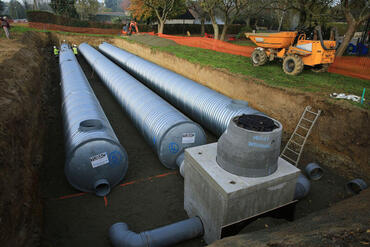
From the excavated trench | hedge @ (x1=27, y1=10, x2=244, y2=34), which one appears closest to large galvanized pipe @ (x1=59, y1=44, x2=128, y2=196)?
the excavated trench

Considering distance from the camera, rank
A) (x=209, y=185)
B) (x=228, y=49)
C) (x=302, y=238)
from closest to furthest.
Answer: (x=302, y=238) → (x=209, y=185) → (x=228, y=49)

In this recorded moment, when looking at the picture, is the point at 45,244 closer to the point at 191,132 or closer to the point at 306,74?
the point at 191,132

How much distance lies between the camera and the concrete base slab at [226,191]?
4703 millimetres

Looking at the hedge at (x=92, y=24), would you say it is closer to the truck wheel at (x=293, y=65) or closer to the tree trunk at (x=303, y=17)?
the tree trunk at (x=303, y=17)

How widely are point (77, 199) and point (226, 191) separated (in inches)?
179

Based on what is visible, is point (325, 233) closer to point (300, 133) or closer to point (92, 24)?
point (300, 133)

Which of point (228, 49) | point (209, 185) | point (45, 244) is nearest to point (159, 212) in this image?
point (209, 185)

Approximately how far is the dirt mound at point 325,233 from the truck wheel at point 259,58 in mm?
10114

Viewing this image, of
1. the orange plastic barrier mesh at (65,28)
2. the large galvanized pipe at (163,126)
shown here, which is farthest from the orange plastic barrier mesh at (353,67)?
the orange plastic barrier mesh at (65,28)

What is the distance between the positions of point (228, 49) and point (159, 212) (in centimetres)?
1528

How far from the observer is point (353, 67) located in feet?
40.1

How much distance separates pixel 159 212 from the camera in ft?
21.5

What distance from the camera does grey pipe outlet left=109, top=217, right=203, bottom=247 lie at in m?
5.13

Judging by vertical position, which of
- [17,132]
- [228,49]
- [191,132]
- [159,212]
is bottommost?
[159,212]
